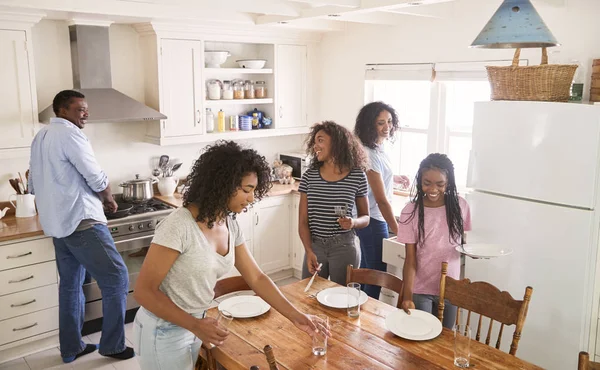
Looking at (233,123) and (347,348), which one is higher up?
(233,123)

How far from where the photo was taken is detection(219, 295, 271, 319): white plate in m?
2.42

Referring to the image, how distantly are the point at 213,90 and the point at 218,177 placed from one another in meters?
2.84

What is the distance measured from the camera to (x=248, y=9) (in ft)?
11.5

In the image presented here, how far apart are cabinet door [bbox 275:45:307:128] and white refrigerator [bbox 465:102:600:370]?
88.9 inches

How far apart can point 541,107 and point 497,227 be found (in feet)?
2.24

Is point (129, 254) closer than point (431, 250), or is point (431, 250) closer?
point (431, 250)

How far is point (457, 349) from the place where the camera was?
2.02m

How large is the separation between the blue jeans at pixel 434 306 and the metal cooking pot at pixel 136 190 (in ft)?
8.03

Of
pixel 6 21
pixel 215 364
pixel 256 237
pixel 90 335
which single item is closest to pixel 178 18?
pixel 6 21

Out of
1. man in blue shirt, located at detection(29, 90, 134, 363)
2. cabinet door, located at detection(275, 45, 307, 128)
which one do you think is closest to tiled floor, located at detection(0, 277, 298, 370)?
man in blue shirt, located at detection(29, 90, 134, 363)

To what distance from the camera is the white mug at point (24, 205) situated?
12.7 feet

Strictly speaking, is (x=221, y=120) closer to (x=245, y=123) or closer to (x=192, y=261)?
(x=245, y=123)

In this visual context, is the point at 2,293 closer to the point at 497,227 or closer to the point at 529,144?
the point at 497,227

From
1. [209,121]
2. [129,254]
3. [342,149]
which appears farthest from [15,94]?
[342,149]
